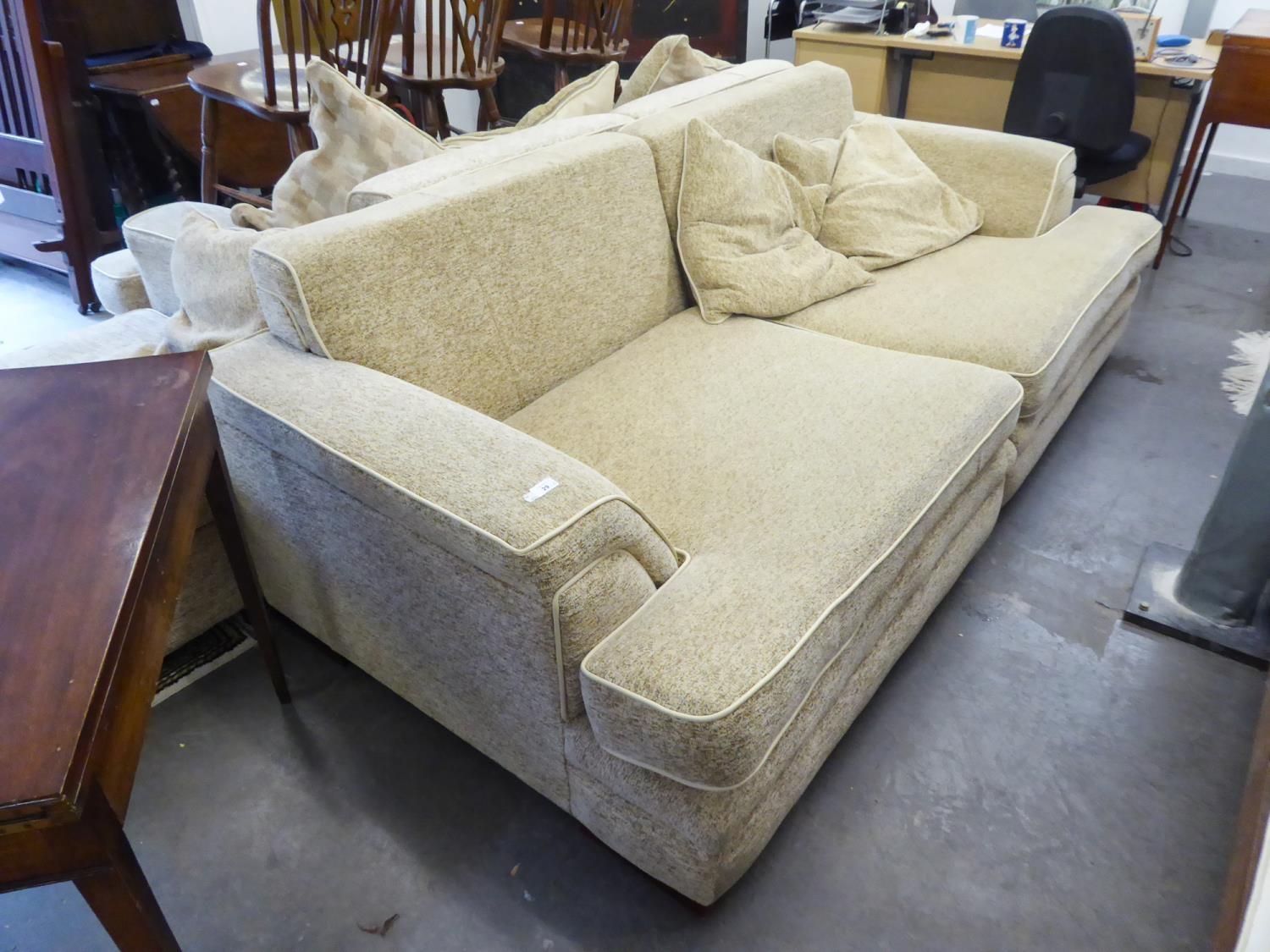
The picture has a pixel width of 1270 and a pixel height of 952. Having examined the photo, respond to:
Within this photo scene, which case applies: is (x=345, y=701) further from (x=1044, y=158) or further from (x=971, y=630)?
(x=1044, y=158)

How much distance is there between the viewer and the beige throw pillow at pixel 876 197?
2.26 meters

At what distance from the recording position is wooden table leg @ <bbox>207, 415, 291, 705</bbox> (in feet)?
4.25

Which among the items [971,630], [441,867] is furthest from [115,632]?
[971,630]

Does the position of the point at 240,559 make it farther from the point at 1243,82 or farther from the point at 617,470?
the point at 1243,82

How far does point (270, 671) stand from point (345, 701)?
0.14 m

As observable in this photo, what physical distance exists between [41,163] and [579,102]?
6.38ft

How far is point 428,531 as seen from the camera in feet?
3.72

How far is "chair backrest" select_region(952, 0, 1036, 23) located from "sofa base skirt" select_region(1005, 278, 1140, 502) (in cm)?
202

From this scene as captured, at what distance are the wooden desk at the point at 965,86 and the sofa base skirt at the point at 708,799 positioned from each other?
8.89 feet

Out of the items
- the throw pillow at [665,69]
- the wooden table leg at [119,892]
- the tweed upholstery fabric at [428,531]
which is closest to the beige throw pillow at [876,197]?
the throw pillow at [665,69]

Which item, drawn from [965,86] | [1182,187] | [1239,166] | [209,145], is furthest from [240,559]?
[1239,166]

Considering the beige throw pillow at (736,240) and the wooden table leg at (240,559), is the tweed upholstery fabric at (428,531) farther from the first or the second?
the beige throw pillow at (736,240)

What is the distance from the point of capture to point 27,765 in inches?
26.0

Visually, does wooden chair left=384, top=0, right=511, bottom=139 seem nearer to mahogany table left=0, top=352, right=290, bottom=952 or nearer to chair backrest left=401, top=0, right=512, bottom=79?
chair backrest left=401, top=0, right=512, bottom=79
